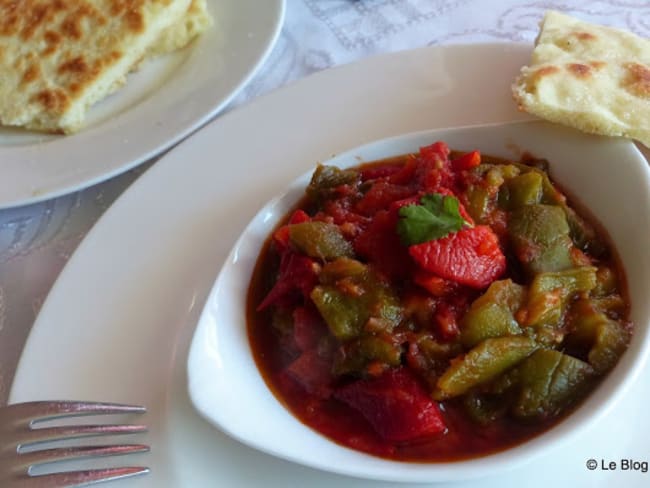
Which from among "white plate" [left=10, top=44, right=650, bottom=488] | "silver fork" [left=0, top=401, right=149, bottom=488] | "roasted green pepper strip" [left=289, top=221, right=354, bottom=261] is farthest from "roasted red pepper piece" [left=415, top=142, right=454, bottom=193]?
"silver fork" [left=0, top=401, right=149, bottom=488]

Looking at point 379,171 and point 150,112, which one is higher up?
point 150,112

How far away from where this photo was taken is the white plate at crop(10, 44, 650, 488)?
61.3 inches

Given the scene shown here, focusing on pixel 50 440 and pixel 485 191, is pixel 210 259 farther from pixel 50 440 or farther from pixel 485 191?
pixel 485 191

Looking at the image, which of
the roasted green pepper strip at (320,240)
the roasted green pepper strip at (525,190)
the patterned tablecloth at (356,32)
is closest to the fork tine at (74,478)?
the roasted green pepper strip at (320,240)

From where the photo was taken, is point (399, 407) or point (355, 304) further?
point (355, 304)

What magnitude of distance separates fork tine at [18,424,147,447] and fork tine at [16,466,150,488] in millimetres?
81

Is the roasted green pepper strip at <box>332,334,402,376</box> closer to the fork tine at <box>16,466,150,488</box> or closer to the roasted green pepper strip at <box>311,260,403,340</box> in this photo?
the roasted green pepper strip at <box>311,260,403,340</box>

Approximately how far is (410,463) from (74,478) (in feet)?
2.39

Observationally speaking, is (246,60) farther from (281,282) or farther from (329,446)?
(329,446)

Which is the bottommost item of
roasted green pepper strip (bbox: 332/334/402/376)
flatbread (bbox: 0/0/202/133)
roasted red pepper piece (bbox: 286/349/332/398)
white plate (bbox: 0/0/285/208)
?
roasted red pepper piece (bbox: 286/349/332/398)

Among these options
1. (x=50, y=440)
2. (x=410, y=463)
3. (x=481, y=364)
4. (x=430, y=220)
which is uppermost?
(x=430, y=220)

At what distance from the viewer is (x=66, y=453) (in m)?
1.54

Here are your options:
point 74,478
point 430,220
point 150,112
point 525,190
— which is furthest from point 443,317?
point 150,112

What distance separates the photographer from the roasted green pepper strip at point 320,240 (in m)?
1.73
